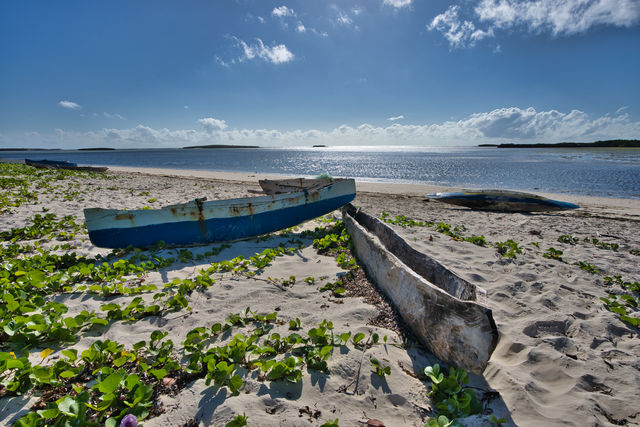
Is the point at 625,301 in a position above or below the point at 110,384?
below

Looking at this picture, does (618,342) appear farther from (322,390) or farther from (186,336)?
(186,336)

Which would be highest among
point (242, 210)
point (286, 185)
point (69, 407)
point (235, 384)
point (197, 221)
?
point (286, 185)

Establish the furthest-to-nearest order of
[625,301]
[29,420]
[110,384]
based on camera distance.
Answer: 1. [625,301]
2. [110,384]
3. [29,420]

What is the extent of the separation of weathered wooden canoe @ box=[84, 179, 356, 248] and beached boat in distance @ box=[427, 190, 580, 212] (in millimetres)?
6427

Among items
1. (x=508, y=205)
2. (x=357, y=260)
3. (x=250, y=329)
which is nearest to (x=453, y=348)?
(x=250, y=329)

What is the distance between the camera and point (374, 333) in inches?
101

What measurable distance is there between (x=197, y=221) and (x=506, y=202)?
9.62 metres

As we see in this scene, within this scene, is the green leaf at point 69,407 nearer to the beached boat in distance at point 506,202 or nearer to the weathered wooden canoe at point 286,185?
the weathered wooden canoe at point 286,185

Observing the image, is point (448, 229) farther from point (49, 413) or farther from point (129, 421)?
point (49, 413)

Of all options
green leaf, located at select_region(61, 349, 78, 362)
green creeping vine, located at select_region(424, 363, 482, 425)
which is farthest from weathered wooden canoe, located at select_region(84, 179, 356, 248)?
green creeping vine, located at select_region(424, 363, 482, 425)

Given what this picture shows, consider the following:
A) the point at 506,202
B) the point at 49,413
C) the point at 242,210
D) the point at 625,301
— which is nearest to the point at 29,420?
the point at 49,413

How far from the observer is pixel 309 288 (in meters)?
3.79

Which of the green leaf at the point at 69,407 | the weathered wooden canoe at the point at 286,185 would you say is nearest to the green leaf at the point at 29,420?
the green leaf at the point at 69,407

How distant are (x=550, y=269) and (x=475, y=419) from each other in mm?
3613
